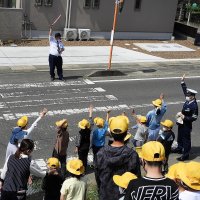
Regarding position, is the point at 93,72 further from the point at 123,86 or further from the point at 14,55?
the point at 14,55

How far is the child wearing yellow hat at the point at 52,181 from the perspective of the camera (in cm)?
640

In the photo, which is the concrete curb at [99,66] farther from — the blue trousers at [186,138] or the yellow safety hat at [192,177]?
the yellow safety hat at [192,177]

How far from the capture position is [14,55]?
19.1m

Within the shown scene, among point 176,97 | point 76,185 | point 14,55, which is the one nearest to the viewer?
point 76,185

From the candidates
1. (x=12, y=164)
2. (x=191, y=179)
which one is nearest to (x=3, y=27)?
(x=12, y=164)

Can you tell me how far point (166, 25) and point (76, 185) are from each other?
21933mm

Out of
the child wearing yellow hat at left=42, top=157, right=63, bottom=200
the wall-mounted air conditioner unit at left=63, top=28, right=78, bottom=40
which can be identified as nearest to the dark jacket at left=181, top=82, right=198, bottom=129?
the child wearing yellow hat at left=42, top=157, right=63, bottom=200

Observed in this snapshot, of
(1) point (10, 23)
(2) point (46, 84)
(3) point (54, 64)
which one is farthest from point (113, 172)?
(1) point (10, 23)

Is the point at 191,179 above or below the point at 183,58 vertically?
above

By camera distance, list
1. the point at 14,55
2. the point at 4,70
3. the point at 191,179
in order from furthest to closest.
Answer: the point at 14,55 → the point at 4,70 → the point at 191,179

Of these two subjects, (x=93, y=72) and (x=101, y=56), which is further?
(x=101, y=56)

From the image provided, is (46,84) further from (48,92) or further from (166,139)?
(166,139)

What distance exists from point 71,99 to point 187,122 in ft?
16.4

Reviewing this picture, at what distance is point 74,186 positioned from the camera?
5.80 m
